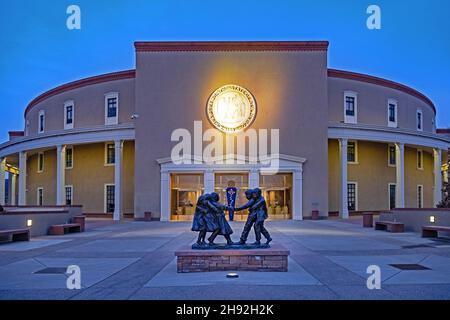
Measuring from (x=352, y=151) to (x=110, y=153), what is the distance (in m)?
21.1

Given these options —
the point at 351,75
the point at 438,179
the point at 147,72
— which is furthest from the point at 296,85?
the point at 438,179

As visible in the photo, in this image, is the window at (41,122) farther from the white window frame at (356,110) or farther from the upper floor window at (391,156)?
the upper floor window at (391,156)

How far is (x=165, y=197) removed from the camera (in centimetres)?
3328

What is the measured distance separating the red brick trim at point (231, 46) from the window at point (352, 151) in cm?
909

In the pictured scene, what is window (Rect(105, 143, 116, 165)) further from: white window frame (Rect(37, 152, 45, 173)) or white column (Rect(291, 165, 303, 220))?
white column (Rect(291, 165, 303, 220))

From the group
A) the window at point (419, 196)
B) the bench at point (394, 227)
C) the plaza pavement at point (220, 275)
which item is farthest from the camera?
the window at point (419, 196)

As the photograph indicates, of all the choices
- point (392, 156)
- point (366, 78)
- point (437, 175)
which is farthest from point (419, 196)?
point (366, 78)

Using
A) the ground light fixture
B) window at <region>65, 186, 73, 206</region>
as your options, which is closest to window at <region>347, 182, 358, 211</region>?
window at <region>65, 186, 73, 206</region>

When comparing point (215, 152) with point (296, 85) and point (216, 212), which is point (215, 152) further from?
point (216, 212)

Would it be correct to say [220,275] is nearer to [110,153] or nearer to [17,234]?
[17,234]

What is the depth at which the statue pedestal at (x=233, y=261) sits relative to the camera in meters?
10.3

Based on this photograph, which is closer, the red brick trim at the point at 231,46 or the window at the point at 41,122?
the red brick trim at the point at 231,46

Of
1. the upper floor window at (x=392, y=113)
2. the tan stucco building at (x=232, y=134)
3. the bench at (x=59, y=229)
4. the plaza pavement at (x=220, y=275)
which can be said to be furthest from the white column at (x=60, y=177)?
the upper floor window at (x=392, y=113)

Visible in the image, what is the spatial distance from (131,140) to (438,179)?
26.9 meters
